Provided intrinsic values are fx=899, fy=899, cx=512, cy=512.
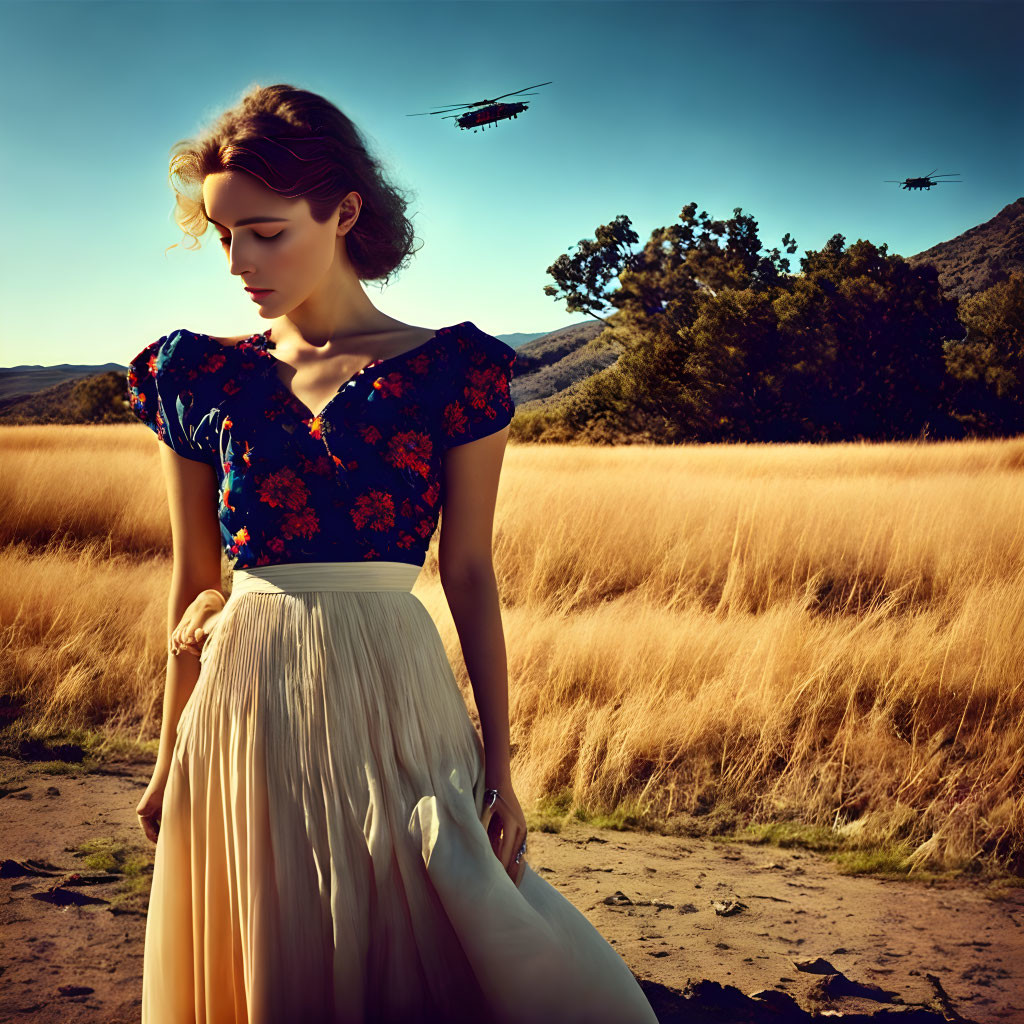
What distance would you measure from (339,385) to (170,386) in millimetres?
242

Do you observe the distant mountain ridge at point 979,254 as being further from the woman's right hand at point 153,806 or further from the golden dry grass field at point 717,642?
the woman's right hand at point 153,806

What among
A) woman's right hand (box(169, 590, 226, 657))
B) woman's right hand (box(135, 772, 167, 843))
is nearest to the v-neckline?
woman's right hand (box(169, 590, 226, 657))

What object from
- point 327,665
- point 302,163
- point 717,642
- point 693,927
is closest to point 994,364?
point 717,642

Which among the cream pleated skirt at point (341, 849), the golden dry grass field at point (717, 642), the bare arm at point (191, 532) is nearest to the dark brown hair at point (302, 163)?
the bare arm at point (191, 532)

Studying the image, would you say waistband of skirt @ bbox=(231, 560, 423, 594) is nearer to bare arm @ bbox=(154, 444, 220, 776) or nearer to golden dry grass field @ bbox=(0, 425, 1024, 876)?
bare arm @ bbox=(154, 444, 220, 776)

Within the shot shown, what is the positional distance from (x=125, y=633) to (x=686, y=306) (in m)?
19.1

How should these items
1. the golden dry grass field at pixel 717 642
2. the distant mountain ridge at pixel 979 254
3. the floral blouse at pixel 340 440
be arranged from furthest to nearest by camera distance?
1. the distant mountain ridge at pixel 979 254
2. the golden dry grass field at pixel 717 642
3. the floral blouse at pixel 340 440

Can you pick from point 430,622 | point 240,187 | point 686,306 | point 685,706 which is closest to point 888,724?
point 685,706

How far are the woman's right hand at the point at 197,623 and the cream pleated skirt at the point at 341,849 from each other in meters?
0.03

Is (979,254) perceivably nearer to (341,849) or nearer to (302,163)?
(302,163)

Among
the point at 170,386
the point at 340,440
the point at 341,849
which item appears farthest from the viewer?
the point at 170,386

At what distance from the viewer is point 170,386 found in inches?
46.5

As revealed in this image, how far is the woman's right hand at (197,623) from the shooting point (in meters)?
1.12

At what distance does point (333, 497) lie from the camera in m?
1.07
